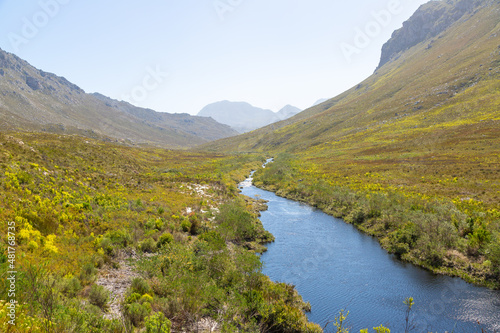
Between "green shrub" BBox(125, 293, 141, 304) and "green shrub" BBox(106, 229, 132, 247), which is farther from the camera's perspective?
"green shrub" BBox(106, 229, 132, 247)

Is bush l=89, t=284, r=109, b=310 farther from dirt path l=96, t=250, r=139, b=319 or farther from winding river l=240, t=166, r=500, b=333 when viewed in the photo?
winding river l=240, t=166, r=500, b=333

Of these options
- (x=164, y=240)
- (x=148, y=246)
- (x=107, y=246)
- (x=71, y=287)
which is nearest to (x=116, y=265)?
(x=107, y=246)

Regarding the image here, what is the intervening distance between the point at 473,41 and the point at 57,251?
252 meters

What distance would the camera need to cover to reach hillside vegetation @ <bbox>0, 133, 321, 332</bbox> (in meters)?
9.47

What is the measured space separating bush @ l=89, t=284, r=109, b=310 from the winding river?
12.5 metres

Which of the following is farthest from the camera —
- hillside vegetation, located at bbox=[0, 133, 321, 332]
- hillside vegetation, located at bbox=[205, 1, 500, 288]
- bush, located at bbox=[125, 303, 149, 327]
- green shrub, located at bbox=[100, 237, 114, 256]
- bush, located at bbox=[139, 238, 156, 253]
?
hillside vegetation, located at bbox=[205, 1, 500, 288]

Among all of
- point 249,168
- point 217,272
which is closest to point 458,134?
point 249,168

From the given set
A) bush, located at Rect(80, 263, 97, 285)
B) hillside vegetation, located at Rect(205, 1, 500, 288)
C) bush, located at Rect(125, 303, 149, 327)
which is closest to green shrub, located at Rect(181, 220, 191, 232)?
bush, located at Rect(80, 263, 97, 285)

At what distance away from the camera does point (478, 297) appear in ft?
58.5

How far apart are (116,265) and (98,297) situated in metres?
4.91

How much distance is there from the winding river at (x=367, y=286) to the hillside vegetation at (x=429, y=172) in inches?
92.3

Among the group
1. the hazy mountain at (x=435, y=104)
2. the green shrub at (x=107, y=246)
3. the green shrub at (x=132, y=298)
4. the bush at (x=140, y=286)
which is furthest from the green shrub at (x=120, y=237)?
the hazy mountain at (x=435, y=104)

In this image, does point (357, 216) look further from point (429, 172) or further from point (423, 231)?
point (429, 172)

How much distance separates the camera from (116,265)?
648 inches
